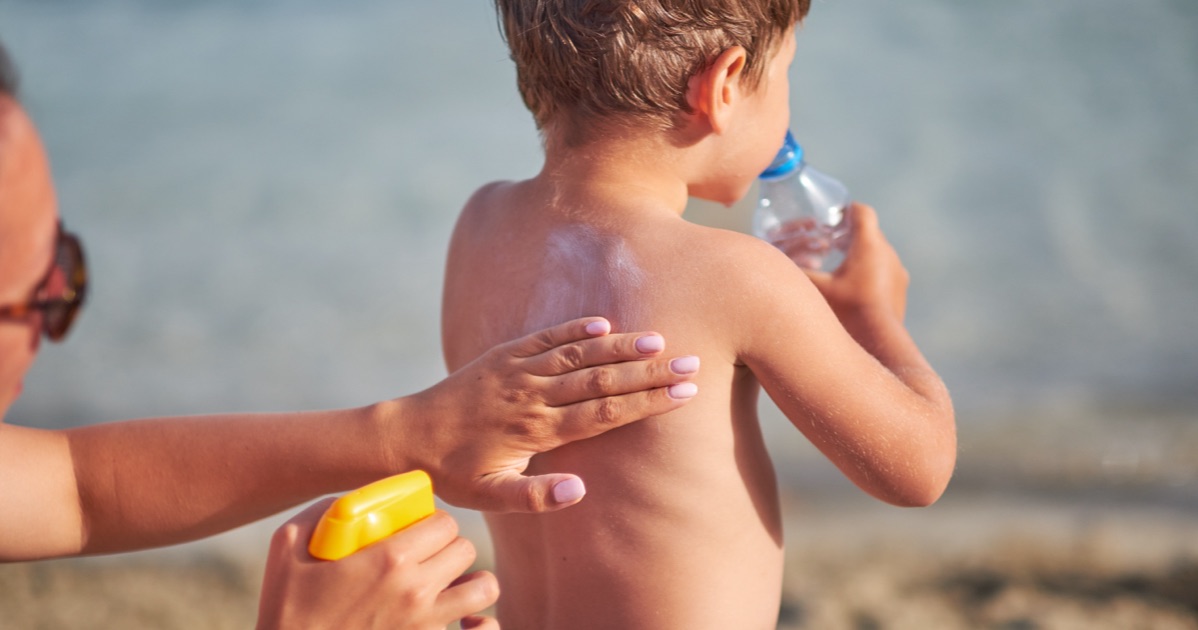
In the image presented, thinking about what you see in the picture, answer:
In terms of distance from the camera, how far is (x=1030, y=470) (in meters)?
2.68

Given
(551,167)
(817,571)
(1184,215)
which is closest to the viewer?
(551,167)

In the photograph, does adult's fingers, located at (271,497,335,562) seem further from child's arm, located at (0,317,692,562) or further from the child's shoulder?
the child's shoulder

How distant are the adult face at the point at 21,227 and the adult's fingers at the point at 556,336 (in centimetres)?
44

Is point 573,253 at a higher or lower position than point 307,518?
higher

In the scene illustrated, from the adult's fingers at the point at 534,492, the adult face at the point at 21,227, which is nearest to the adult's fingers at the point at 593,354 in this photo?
the adult's fingers at the point at 534,492

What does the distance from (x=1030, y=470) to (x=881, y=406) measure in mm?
1710

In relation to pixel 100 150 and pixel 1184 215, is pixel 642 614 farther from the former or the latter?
pixel 100 150

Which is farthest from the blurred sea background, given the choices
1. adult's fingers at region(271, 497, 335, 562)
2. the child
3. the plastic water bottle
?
adult's fingers at region(271, 497, 335, 562)

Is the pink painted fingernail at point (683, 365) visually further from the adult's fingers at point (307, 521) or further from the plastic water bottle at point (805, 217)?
the plastic water bottle at point (805, 217)

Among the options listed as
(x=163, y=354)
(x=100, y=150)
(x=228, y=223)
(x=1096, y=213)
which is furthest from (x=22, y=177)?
(x=100, y=150)

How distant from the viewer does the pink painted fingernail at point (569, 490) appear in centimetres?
104

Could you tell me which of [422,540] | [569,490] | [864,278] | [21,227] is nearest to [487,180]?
[864,278]

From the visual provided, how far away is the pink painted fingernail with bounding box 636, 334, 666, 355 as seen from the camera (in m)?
1.07

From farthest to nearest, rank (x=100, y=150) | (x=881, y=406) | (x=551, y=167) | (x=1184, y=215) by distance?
(x=100, y=150)
(x=1184, y=215)
(x=551, y=167)
(x=881, y=406)
